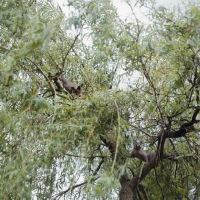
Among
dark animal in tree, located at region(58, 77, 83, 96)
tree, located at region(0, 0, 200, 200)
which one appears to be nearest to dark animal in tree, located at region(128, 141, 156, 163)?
tree, located at region(0, 0, 200, 200)

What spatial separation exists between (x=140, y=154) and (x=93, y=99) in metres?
0.70

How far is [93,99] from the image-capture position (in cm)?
197

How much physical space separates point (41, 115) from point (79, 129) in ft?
0.77

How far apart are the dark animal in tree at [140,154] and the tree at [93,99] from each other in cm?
5

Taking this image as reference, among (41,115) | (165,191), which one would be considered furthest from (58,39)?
(165,191)

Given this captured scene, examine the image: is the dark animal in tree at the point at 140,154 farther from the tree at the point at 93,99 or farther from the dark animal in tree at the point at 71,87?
the dark animal in tree at the point at 71,87

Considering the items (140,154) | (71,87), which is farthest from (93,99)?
(140,154)

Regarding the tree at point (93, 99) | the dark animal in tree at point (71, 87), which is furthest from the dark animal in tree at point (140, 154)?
the dark animal in tree at point (71, 87)

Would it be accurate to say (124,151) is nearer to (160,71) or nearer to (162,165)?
(160,71)

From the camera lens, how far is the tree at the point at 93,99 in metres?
1.75

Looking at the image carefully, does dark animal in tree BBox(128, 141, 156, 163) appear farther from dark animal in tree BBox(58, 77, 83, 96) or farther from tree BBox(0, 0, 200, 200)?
dark animal in tree BBox(58, 77, 83, 96)

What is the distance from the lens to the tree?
175 centimetres

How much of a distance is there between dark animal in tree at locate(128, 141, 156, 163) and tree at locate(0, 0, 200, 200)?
0.05m

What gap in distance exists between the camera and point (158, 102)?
2217mm
